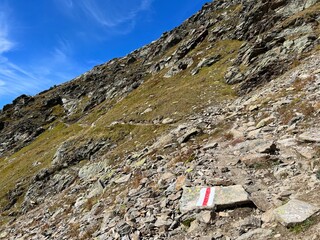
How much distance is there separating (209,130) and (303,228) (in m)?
16.2

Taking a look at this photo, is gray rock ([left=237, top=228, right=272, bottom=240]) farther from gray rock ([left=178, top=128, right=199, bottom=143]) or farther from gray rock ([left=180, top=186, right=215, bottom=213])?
gray rock ([left=178, top=128, right=199, bottom=143])

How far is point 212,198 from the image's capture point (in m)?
13.2

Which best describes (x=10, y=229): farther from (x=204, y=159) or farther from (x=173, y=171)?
(x=204, y=159)

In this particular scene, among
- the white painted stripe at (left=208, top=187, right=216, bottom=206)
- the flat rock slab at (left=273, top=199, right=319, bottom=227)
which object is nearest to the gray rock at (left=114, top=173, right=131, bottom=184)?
the white painted stripe at (left=208, top=187, right=216, bottom=206)

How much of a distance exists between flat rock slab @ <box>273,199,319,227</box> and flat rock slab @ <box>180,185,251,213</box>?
1.83 meters

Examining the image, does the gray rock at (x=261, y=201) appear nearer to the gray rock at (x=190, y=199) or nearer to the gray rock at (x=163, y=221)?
the gray rock at (x=190, y=199)

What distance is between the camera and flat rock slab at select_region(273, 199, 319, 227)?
990cm

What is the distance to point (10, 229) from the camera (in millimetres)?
31484

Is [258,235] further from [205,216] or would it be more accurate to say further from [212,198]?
[212,198]

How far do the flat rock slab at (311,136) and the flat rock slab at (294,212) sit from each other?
206 inches

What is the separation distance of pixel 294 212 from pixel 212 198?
12.4 feet

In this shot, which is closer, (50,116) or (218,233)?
Answer: (218,233)

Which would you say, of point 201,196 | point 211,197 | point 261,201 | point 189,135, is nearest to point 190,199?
point 201,196

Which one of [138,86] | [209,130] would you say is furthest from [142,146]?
[138,86]
